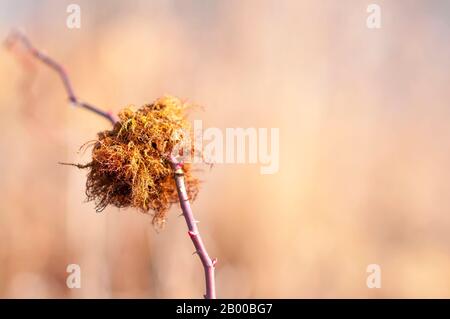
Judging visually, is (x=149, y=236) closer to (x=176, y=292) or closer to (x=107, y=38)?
(x=176, y=292)

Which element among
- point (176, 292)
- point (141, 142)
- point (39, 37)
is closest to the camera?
point (141, 142)

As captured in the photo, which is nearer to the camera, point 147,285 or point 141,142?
point 141,142

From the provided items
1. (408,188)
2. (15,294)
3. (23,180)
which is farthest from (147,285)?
(408,188)

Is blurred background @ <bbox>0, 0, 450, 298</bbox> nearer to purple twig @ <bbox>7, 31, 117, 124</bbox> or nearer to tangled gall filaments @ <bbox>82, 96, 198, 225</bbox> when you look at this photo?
purple twig @ <bbox>7, 31, 117, 124</bbox>

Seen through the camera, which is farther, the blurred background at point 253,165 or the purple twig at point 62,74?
the blurred background at point 253,165

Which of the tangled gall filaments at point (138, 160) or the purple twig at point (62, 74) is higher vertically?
the purple twig at point (62, 74)

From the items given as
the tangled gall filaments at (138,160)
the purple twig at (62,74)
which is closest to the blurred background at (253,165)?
the purple twig at (62,74)

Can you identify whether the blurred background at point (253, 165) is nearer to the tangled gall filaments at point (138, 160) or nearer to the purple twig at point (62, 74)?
the purple twig at point (62, 74)
